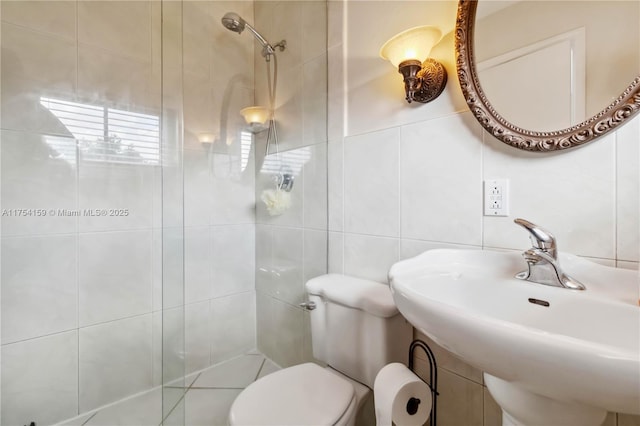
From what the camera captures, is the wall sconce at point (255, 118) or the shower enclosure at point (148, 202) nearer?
the shower enclosure at point (148, 202)

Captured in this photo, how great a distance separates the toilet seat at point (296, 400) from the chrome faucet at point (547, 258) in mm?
696

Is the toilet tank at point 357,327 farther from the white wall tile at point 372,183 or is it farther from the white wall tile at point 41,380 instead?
the white wall tile at point 41,380

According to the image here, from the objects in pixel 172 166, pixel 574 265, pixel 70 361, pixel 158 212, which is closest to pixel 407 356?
pixel 574 265

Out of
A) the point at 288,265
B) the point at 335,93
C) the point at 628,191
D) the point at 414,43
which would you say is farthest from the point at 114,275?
the point at 628,191

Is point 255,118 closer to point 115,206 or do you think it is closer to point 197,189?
point 197,189

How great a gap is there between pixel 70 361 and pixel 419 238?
171 cm

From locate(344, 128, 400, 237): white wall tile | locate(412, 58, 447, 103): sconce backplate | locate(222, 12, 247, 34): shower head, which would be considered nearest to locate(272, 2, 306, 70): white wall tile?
locate(222, 12, 247, 34): shower head

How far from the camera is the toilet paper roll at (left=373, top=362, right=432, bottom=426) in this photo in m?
0.75

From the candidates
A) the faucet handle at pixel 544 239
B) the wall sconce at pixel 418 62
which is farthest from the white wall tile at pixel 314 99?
the faucet handle at pixel 544 239

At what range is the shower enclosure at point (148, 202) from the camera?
1271 millimetres

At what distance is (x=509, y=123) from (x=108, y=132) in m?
1.73

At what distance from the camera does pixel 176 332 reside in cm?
131

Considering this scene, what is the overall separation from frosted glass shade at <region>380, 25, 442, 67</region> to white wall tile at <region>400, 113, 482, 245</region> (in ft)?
0.74

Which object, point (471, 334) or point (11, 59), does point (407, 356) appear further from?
point (11, 59)
